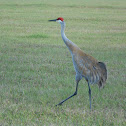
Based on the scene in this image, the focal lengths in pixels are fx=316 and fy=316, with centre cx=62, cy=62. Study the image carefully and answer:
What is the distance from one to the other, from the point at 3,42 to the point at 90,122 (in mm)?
6921

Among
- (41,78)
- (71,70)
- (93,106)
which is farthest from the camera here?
(71,70)

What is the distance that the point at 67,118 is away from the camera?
4.75 meters

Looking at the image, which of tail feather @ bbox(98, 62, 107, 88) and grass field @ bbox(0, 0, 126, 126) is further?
tail feather @ bbox(98, 62, 107, 88)

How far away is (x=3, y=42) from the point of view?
35.7 feet

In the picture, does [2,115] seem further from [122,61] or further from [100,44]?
[100,44]

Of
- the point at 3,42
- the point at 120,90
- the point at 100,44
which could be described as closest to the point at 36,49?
the point at 3,42

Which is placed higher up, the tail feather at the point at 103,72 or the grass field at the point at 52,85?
the tail feather at the point at 103,72

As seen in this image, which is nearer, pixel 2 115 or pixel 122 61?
pixel 2 115

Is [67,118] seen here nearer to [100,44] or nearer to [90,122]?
[90,122]

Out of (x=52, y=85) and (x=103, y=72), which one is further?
(x=52, y=85)

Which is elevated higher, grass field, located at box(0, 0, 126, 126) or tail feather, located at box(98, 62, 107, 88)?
tail feather, located at box(98, 62, 107, 88)

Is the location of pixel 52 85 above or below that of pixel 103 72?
below

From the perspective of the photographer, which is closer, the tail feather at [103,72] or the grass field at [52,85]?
the grass field at [52,85]

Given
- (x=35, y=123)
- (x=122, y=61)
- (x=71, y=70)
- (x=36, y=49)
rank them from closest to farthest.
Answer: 1. (x=35, y=123)
2. (x=71, y=70)
3. (x=122, y=61)
4. (x=36, y=49)
